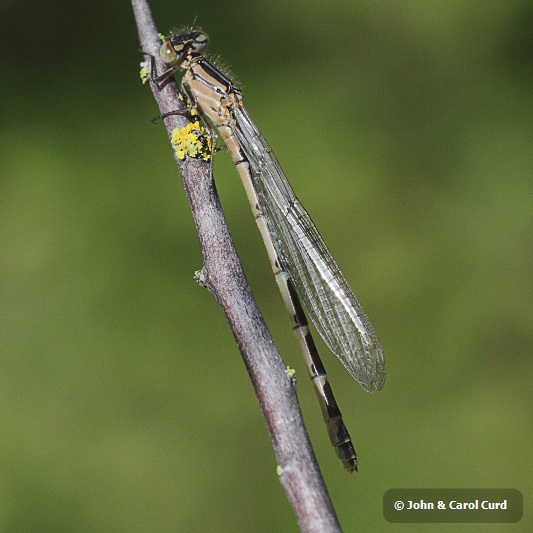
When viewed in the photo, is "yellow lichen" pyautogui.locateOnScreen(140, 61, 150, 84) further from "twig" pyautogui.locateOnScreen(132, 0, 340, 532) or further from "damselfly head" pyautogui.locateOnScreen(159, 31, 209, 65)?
"twig" pyautogui.locateOnScreen(132, 0, 340, 532)

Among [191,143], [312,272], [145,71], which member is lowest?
[312,272]

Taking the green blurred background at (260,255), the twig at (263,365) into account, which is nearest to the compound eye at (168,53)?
the twig at (263,365)

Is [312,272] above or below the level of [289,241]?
below

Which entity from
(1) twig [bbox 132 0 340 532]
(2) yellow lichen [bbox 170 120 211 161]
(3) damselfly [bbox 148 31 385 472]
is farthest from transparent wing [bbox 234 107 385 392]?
(1) twig [bbox 132 0 340 532]

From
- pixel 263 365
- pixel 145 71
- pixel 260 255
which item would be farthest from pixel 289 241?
pixel 263 365

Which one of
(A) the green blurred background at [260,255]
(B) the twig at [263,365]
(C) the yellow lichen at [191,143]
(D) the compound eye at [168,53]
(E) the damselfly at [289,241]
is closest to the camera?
(B) the twig at [263,365]

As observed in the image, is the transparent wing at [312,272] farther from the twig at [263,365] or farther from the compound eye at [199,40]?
the twig at [263,365]

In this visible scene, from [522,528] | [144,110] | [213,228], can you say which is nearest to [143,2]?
[213,228]

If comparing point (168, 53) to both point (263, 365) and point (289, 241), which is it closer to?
point (289, 241)
